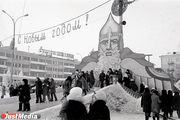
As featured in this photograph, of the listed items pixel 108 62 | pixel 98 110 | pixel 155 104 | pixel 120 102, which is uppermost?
pixel 108 62

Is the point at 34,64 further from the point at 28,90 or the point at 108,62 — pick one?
the point at 28,90

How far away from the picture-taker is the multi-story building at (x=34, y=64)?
1672 inches

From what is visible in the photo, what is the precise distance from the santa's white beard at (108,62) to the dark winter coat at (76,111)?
683 inches

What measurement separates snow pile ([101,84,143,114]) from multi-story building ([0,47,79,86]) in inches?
1319

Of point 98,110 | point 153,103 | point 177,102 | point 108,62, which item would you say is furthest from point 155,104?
point 108,62

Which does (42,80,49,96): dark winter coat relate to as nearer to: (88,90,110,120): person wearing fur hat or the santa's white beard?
(88,90,110,120): person wearing fur hat

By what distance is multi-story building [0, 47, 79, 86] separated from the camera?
4247 cm

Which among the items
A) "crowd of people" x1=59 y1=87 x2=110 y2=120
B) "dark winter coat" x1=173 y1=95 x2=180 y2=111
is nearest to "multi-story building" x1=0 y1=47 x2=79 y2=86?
"dark winter coat" x1=173 y1=95 x2=180 y2=111

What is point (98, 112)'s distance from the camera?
324 centimetres

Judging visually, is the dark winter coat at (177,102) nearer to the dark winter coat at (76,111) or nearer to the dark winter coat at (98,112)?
the dark winter coat at (98,112)

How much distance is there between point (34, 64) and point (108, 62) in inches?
1191

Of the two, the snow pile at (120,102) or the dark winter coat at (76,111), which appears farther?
the snow pile at (120,102)

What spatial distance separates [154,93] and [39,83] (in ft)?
19.6

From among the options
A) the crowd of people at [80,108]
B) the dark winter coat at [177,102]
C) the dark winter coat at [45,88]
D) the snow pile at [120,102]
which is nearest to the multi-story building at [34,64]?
the dark winter coat at [45,88]
